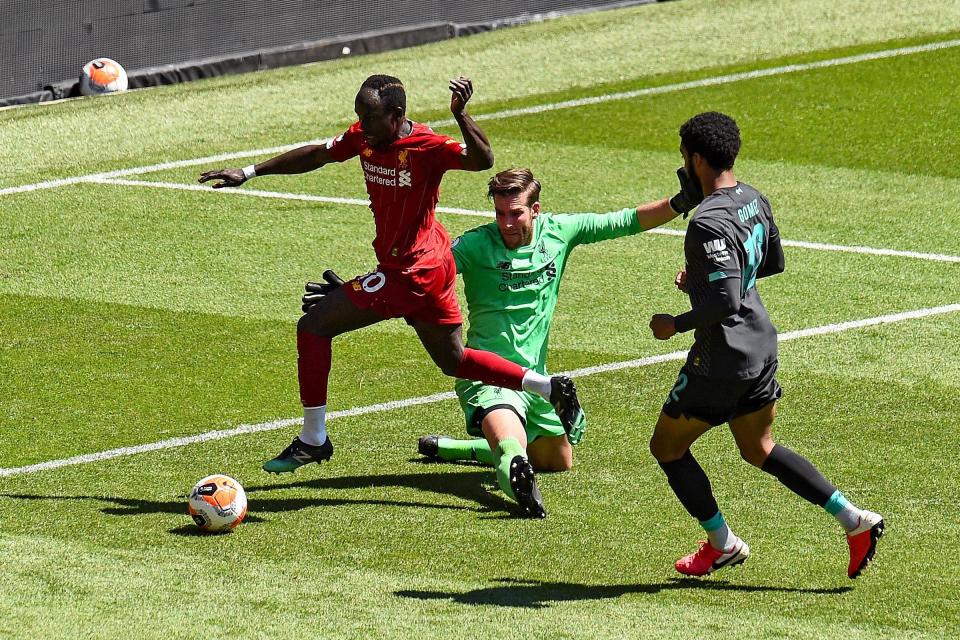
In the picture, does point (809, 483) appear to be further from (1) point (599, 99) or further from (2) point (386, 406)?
(1) point (599, 99)

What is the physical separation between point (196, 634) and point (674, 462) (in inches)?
91.2

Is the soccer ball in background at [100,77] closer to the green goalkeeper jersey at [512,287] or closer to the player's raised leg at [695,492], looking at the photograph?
the green goalkeeper jersey at [512,287]

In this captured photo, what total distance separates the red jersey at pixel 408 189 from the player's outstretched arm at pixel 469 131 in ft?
0.49

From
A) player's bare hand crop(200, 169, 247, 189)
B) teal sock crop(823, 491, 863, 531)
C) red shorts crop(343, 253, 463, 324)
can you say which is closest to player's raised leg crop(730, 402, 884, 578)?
teal sock crop(823, 491, 863, 531)

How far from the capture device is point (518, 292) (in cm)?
912

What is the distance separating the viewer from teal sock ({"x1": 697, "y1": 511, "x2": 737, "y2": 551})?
732cm

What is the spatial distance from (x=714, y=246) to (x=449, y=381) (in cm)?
436

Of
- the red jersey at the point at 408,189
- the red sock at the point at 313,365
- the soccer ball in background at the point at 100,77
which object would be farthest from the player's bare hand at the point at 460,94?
the soccer ball in background at the point at 100,77

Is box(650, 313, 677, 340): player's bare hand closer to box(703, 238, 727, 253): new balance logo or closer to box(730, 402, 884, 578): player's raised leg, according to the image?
box(703, 238, 727, 253): new balance logo

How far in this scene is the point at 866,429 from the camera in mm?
9617

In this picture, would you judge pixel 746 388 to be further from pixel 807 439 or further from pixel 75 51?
pixel 75 51

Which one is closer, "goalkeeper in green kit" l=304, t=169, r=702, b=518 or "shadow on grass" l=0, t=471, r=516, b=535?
"shadow on grass" l=0, t=471, r=516, b=535

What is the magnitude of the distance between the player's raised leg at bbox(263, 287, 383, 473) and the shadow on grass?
0.21m

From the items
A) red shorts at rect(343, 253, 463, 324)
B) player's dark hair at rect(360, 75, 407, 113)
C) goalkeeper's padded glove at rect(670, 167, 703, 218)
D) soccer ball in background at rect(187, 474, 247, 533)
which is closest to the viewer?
goalkeeper's padded glove at rect(670, 167, 703, 218)
